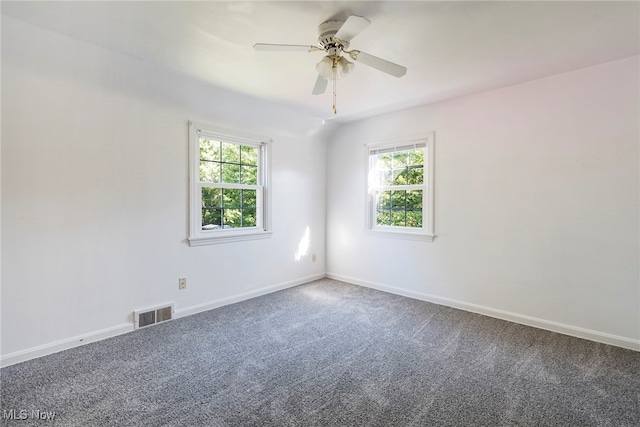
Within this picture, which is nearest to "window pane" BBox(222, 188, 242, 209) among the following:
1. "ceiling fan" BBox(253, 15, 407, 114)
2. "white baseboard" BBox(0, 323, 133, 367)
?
"white baseboard" BBox(0, 323, 133, 367)

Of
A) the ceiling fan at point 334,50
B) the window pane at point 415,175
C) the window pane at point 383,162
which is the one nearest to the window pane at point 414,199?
the window pane at point 415,175

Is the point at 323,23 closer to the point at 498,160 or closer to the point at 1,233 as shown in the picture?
the point at 498,160

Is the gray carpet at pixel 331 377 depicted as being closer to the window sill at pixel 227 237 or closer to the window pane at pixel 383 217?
the window sill at pixel 227 237

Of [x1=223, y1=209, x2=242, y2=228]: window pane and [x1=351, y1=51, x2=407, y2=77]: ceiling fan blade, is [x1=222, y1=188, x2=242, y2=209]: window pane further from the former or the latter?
[x1=351, y1=51, x2=407, y2=77]: ceiling fan blade

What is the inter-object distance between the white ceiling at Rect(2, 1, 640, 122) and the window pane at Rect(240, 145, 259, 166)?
2.97 ft

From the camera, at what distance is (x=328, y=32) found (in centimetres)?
198

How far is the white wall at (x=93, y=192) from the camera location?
216 cm

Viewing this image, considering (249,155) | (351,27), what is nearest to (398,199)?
(249,155)

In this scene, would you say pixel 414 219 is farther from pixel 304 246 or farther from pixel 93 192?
pixel 93 192

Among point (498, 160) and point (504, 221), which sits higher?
point (498, 160)

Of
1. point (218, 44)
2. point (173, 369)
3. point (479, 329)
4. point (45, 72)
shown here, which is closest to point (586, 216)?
point (479, 329)

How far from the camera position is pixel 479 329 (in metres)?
2.84

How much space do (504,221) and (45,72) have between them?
4134mm

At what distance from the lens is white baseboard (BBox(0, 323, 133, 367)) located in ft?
7.09
